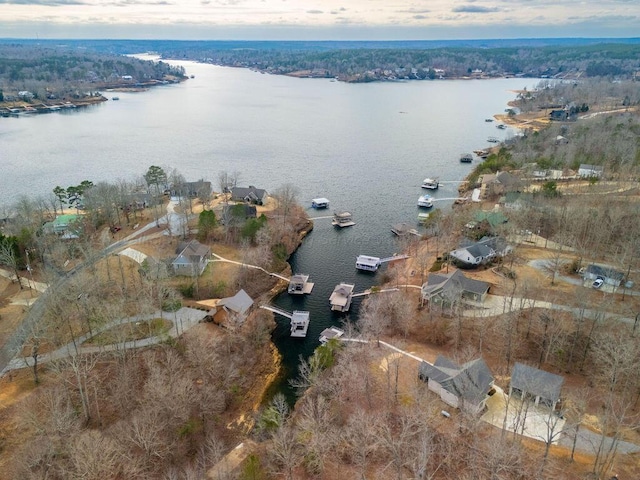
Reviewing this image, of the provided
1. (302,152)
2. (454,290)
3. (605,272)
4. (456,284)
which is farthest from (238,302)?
(302,152)

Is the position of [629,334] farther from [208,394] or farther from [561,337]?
[208,394]

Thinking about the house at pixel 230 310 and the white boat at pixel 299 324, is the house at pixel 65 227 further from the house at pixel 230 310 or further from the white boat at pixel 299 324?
the white boat at pixel 299 324

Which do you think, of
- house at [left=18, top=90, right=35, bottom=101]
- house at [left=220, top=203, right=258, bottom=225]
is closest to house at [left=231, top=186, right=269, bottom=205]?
house at [left=220, top=203, right=258, bottom=225]

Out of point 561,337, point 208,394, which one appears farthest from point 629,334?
point 208,394

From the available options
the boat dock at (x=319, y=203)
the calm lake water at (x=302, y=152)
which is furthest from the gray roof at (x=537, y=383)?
the boat dock at (x=319, y=203)

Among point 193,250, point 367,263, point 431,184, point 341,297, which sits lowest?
point 341,297

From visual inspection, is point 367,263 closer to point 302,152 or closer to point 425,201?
point 425,201
